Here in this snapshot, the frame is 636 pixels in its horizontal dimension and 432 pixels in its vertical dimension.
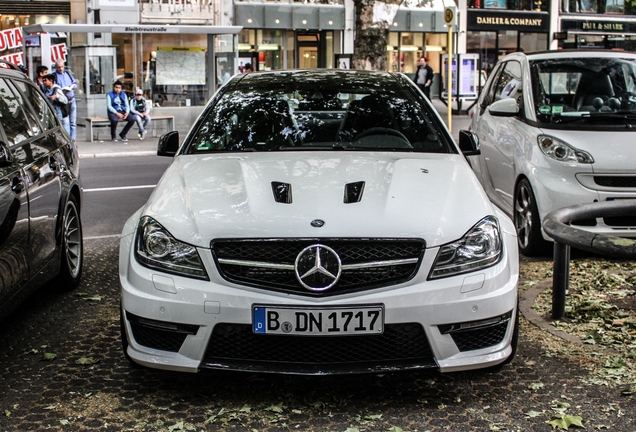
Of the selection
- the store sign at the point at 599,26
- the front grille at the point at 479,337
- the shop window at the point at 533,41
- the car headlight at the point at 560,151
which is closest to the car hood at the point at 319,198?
the front grille at the point at 479,337

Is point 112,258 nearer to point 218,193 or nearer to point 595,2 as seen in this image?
point 218,193

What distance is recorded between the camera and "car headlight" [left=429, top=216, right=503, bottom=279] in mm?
3441

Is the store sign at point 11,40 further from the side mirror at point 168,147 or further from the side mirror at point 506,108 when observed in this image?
the side mirror at point 168,147

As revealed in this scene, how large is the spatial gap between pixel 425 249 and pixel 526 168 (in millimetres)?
3619

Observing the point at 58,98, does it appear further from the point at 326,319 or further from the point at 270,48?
the point at 270,48

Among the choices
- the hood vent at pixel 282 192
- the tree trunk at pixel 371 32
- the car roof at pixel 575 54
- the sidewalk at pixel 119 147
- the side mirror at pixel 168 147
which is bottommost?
the sidewalk at pixel 119 147

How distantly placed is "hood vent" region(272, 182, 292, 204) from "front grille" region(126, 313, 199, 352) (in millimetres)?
720

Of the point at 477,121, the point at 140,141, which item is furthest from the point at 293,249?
the point at 140,141

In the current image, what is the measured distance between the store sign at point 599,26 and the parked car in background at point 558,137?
31215 mm

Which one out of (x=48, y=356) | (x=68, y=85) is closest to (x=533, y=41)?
(x=68, y=85)

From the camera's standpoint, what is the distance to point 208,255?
344cm

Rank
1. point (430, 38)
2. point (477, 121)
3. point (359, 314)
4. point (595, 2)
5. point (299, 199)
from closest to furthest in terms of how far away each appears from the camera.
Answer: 1. point (359, 314)
2. point (299, 199)
3. point (477, 121)
4. point (430, 38)
5. point (595, 2)

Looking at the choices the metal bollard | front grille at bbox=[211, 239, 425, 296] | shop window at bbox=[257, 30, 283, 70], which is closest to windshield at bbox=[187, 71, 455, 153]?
Answer: the metal bollard

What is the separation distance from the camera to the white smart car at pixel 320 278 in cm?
336
